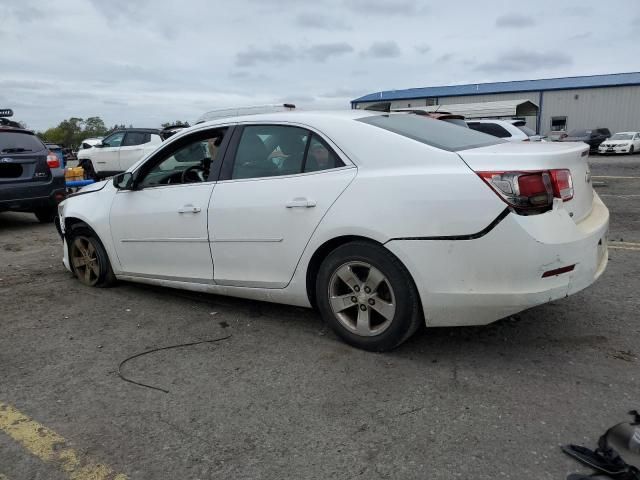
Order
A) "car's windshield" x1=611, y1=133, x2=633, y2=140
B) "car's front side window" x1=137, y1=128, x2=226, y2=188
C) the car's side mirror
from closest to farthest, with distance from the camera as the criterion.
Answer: "car's front side window" x1=137, y1=128, x2=226, y2=188 → the car's side mirror → "car's windshield" x1=611, y1=133, x2=633, y2=140

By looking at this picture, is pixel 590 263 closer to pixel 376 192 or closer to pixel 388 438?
pixel 376 192

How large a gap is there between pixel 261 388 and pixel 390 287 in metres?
0.97

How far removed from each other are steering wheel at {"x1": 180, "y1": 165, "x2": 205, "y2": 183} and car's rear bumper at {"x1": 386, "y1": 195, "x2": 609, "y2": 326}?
6.16 feet

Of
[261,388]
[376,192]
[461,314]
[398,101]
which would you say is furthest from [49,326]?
[398,101]

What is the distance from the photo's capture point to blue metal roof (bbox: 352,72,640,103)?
150ft

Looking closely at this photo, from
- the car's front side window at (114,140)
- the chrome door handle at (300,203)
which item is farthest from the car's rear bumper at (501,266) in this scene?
the car's front side window at (114,140)

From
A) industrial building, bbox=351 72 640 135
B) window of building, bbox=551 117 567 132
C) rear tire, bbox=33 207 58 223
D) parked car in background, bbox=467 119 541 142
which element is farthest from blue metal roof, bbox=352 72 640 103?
rear tire, bbox=33 207 58 223

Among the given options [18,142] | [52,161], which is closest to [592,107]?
[52,161]

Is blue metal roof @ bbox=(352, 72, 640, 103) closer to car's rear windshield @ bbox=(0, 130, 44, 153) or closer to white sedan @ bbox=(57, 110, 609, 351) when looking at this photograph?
car's rear windshield @ bbox=(0, 130, 44, 153)

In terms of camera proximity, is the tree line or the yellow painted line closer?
the yellow painted line

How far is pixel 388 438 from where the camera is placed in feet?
8.54

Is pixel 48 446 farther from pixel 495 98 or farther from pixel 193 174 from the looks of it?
pixel 495 98

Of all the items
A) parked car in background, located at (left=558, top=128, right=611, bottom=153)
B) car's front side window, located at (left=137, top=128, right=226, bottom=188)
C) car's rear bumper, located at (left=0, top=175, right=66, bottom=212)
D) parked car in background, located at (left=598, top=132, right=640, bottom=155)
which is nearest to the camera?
car's front side window, located at (left=137, top=128, right=226, bottom=188)

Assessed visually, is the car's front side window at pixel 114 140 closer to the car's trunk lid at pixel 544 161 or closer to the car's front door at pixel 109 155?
the car's front door at pixel 109 155
